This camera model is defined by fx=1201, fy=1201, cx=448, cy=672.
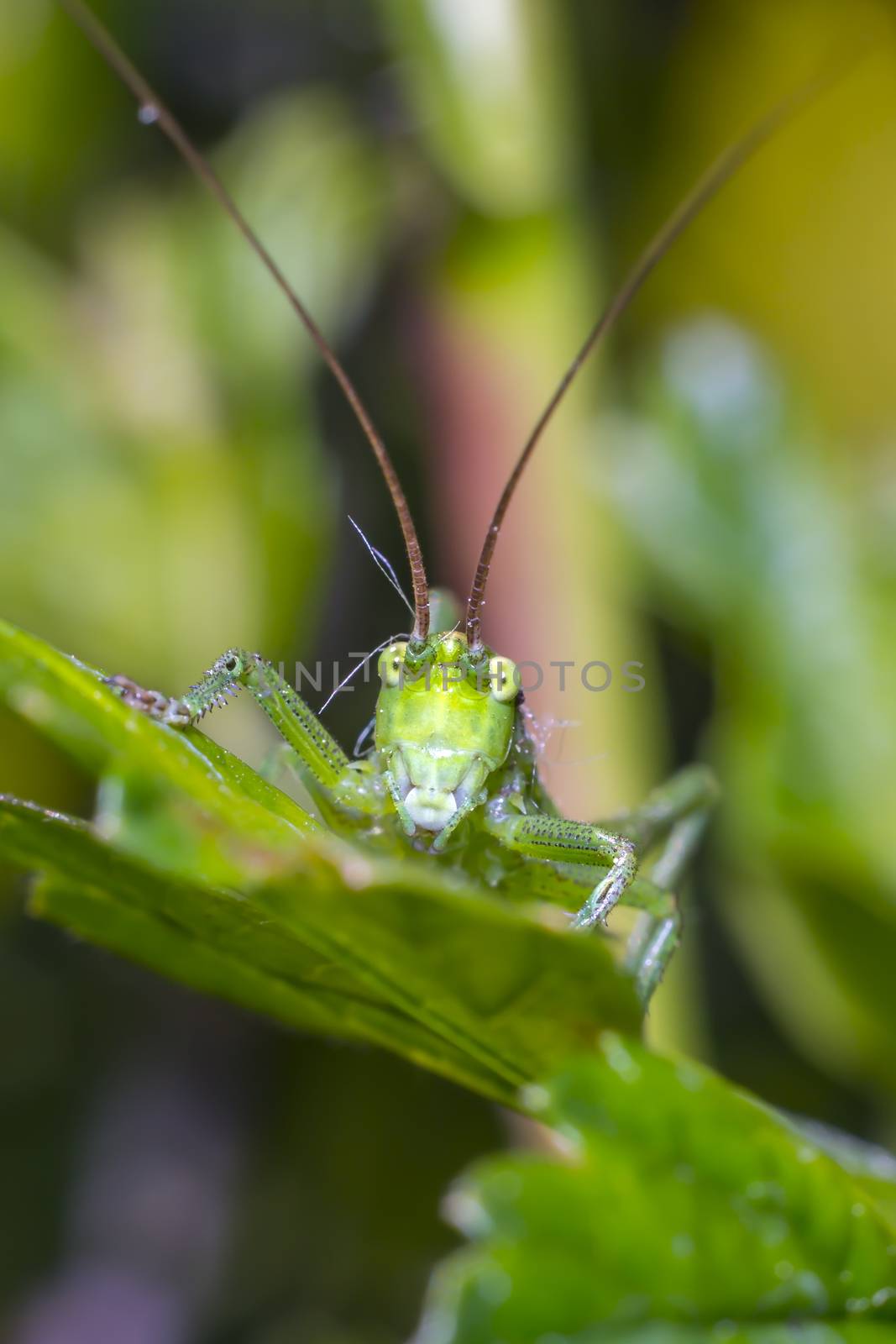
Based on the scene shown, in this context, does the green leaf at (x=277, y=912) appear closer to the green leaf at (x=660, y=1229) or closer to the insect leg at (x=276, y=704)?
the green leaf at (x=660, y=1229)

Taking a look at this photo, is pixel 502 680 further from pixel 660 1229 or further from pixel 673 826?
pixel 660 1229

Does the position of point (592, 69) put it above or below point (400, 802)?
above

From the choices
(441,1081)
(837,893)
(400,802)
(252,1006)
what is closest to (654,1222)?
(252,1006)

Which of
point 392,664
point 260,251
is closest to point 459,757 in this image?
point 392,664

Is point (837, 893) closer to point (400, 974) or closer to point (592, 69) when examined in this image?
point (400, 974)

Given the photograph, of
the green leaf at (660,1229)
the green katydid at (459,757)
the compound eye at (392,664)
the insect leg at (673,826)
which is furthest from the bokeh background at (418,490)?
the green leaf at (660,1229)

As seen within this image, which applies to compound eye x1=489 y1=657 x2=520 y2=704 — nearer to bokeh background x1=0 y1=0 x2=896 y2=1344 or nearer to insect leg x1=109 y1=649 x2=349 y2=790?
insect leg x1=109 y1=649 x2=349 y2=790
